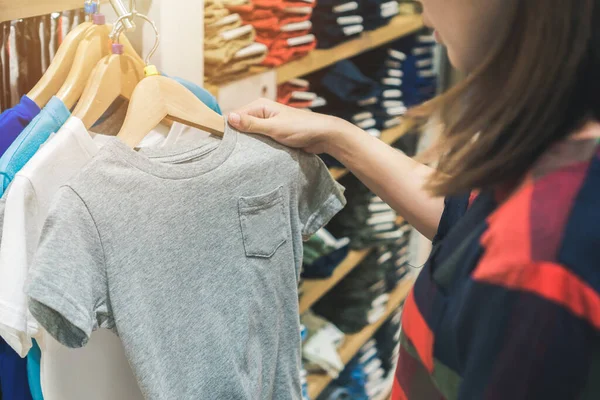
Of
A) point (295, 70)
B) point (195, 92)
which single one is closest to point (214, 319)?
point (195, 92)

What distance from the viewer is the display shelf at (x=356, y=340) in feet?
4.98

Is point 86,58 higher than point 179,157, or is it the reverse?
point 86,58

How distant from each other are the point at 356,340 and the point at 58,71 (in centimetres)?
118

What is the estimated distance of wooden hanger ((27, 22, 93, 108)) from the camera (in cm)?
73

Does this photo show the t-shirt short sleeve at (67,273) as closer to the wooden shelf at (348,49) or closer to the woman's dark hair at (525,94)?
the woman's dark hair at (525,94)

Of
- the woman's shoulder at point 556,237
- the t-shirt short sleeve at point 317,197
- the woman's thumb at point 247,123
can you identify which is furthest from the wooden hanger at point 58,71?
the woman's shoulder at point 556,237

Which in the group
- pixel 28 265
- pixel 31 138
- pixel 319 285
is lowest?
pixel 319 285

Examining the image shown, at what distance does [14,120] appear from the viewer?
690mm

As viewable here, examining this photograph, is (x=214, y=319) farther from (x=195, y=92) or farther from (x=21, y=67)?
(x=21, y=67)

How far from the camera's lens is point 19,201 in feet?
1.99

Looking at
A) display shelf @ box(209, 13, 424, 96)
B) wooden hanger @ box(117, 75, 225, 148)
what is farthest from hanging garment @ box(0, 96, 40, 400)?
display shelf @ box(209, 13, 424, 96)

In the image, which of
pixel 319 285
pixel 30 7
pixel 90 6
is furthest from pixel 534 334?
pixel 319 285

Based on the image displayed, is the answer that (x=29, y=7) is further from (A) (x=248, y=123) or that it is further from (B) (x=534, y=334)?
(B) (x=534, y=334)

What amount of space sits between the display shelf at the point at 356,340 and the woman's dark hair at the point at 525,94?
1.11 metres
